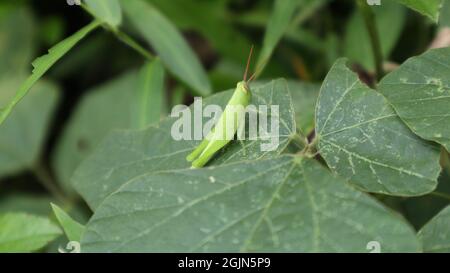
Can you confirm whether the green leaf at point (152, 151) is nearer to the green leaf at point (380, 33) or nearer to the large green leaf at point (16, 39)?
the green leaf at point (380, 33)

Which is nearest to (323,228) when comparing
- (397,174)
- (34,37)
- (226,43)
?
(397,174)

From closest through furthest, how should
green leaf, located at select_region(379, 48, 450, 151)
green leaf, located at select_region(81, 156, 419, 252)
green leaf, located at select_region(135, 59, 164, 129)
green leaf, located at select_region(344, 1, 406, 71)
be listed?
green leaf, located at select_region(81, 156, 419, 252) < green leaf, located at select_region(379, 48, 450, 151) < green leaf, located at select_region(135, 59, 164, 129) < green leaf, located at select_region(344, 1, 406, 71)

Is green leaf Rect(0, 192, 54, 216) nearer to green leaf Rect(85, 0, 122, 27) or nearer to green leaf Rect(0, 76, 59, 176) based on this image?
green leaf Rect(0, 76, 59, 176)

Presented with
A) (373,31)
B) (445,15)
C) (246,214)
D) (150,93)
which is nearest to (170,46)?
(150,93)

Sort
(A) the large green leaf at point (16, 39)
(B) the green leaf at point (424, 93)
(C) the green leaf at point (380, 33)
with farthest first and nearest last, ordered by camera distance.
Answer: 1. (A) the large green leaf at point (16, 39)
2. (C) the green leaf at point (380, 33)
3. (B) the green leaf at point (424, 93)

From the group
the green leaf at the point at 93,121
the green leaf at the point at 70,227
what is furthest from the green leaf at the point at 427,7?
the green leaf at the point at 93,121

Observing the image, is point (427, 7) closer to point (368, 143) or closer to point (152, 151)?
point (368, 143)

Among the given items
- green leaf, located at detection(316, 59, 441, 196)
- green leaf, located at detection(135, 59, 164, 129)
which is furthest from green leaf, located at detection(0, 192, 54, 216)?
green leaf, located at detection(316, 59, 441, 196)
